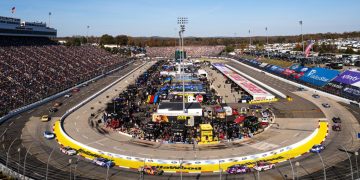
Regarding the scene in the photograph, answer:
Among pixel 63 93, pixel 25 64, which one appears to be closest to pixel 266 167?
pixel 63 93

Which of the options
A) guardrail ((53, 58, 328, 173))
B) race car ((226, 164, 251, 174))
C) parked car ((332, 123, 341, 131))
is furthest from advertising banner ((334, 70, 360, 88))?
race car ((226, 164, 251, 174))

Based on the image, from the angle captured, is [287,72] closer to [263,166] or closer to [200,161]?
[263,166]

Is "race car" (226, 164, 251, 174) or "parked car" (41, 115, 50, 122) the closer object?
"race car" (226, 164, 251, 174)

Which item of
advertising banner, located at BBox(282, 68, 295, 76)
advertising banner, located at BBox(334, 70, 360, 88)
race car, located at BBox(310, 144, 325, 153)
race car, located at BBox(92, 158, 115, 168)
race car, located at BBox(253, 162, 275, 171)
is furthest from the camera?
advertising banner, located at BBox(282, 68, 295, 76)

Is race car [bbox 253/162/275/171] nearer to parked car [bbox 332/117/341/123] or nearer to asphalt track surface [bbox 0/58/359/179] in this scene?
asphalt track surface [bbox 0/58/359/179]

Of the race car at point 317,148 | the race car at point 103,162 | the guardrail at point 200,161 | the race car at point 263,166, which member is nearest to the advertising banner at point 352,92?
the guardrail at point 200,161

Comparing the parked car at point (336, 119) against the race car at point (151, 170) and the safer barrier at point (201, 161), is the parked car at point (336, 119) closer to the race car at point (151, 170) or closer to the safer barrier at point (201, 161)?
the safer barrier at point (201, 161)
